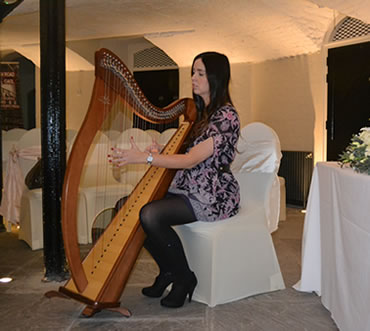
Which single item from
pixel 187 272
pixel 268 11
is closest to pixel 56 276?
pixel 187 272

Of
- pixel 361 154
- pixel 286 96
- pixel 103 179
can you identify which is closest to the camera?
pixel 361 154

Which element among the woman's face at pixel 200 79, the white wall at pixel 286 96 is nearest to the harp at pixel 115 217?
the woman's face at pixel 200 79

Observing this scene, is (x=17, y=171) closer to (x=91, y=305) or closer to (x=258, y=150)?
(x=258, y=150)

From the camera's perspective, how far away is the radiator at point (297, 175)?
18.9ft

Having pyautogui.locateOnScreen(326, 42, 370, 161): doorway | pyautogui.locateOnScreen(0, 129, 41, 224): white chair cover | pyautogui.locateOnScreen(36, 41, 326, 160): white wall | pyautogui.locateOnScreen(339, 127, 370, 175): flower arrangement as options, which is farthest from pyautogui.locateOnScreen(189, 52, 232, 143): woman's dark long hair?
pyautogui.locateOnScreen(36, 41, 326, 160): white wall

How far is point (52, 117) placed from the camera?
2.69 metres

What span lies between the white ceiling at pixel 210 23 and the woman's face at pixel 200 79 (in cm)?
250

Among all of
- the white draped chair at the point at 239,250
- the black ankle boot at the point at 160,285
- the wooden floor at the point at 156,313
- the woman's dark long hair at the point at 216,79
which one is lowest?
the wooden floor at the point at 156,313

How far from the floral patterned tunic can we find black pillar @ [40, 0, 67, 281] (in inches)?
31.9

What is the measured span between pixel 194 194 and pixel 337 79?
3.94 metres

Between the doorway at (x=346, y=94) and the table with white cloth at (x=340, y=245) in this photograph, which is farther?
the doorway at (x=346, y=94)

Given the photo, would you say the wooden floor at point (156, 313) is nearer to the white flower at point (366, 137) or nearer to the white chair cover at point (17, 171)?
the white flower at point (366, 137)

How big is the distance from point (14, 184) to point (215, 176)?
2.24 meters

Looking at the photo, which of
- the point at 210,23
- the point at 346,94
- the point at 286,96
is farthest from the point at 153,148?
the point at 286,96
